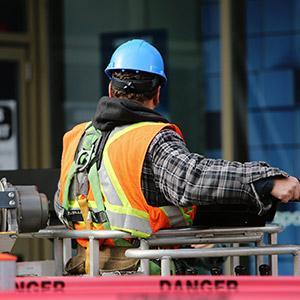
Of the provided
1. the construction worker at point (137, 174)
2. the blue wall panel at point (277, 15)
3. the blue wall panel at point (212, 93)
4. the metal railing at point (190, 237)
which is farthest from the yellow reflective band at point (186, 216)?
the blue wall panel at point (212, 93)

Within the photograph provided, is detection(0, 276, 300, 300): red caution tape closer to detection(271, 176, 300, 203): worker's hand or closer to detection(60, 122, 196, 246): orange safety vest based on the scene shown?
detection(271, 176, 300, 203): worker's hand

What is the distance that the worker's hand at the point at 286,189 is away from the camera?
414 cm

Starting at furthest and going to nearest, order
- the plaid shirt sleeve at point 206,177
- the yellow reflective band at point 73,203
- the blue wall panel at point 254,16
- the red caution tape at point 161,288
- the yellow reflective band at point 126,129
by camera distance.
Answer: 1. the blue wall panel at point 254,16
2. the yellow reflective band at point 73,203
3. the yellow reflective band at point 126,129
4. the plaid shirt sleeve at point 206,177
5. the red caution tape at point 161,288

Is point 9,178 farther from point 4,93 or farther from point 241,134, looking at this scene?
point 4,93

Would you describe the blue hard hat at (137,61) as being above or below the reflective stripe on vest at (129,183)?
above

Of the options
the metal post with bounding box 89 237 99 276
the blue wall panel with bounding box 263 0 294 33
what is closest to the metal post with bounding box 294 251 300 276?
the metal post with bounding box 89 237 99 276

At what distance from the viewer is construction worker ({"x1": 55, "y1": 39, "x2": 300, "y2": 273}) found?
4.24m

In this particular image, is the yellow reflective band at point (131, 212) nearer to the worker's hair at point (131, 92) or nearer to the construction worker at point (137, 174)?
the construction worker at point (137, 174)

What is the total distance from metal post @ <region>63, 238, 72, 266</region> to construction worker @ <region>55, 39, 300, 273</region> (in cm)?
6

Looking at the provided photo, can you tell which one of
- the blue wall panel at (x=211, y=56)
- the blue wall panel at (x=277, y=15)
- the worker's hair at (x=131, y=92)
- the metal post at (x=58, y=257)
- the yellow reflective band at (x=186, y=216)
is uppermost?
the blue wall panel at (x=277, y=15)

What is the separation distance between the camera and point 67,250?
4941 millimetres

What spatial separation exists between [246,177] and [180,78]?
5.08m

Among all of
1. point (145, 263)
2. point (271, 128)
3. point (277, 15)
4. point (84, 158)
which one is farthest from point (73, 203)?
point (277, 15)

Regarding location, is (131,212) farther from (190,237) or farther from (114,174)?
(190,237)
